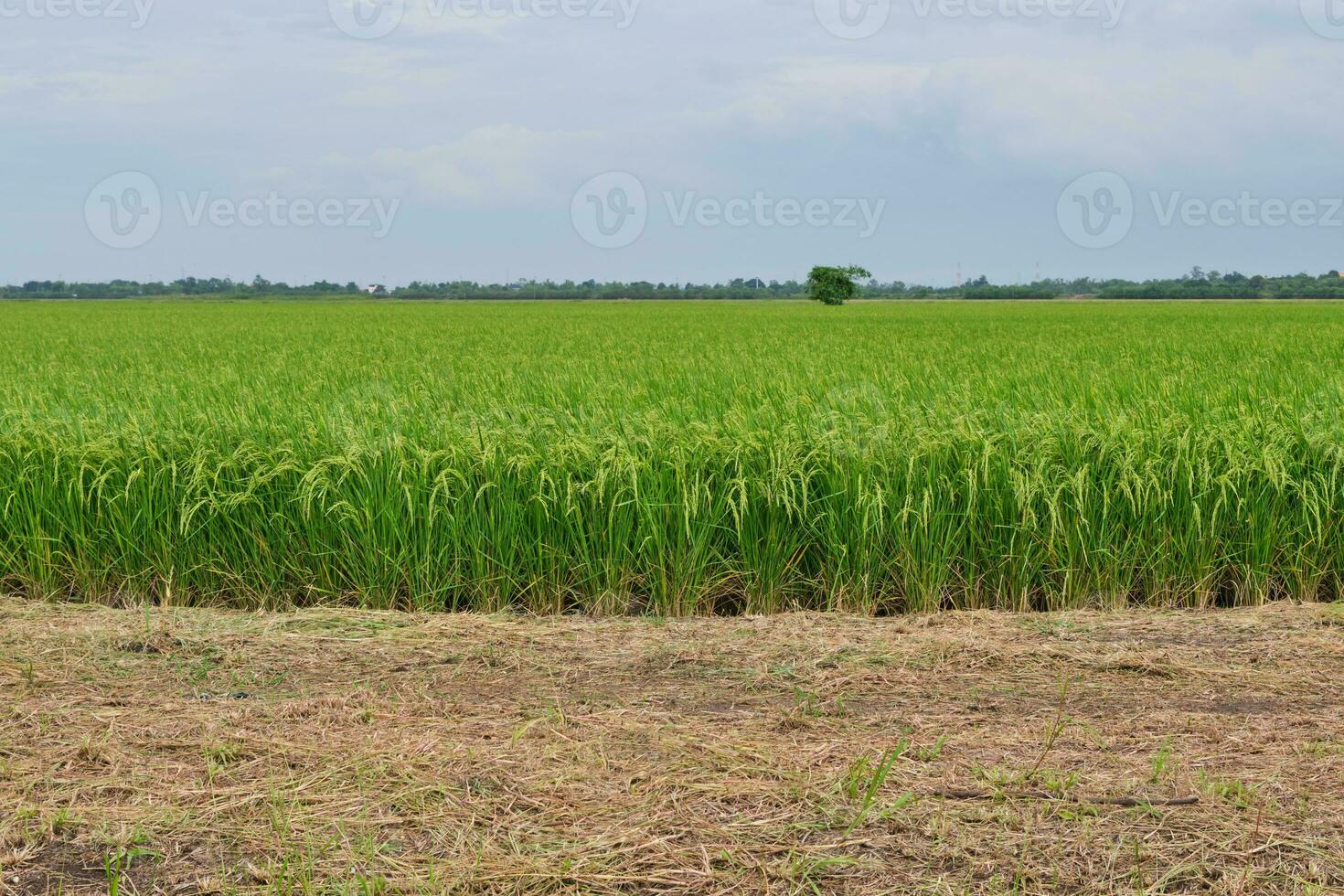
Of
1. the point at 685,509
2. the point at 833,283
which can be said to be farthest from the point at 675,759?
the point at 833,283

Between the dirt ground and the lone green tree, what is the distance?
3674 inches

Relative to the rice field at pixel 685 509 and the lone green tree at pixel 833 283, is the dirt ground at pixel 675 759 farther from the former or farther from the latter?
the lone green tree at pixel 833 283

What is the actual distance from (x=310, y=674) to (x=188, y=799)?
1.41m

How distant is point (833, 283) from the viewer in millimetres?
97875

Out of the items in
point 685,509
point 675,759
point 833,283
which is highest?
point 833,283

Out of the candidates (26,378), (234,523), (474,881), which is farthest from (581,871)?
(26,378)

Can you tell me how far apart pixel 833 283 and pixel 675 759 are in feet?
317

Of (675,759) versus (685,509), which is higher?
(685,509)

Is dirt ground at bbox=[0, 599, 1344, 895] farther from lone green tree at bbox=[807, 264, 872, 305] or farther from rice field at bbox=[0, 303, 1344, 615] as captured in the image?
A: lone green tree at bbox=[807, 264, 872, 305]

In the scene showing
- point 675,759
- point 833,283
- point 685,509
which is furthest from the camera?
point 833,283

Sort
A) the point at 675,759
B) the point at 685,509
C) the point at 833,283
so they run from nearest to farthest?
the point at 675,759, the point at 685,509, the point at 833,283

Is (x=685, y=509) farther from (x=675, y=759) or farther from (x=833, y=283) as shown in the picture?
(x=833, y=283)

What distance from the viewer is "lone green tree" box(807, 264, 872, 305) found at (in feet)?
321

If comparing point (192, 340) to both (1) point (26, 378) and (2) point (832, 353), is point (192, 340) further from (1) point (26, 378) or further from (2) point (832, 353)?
(2) point (832, 353)
